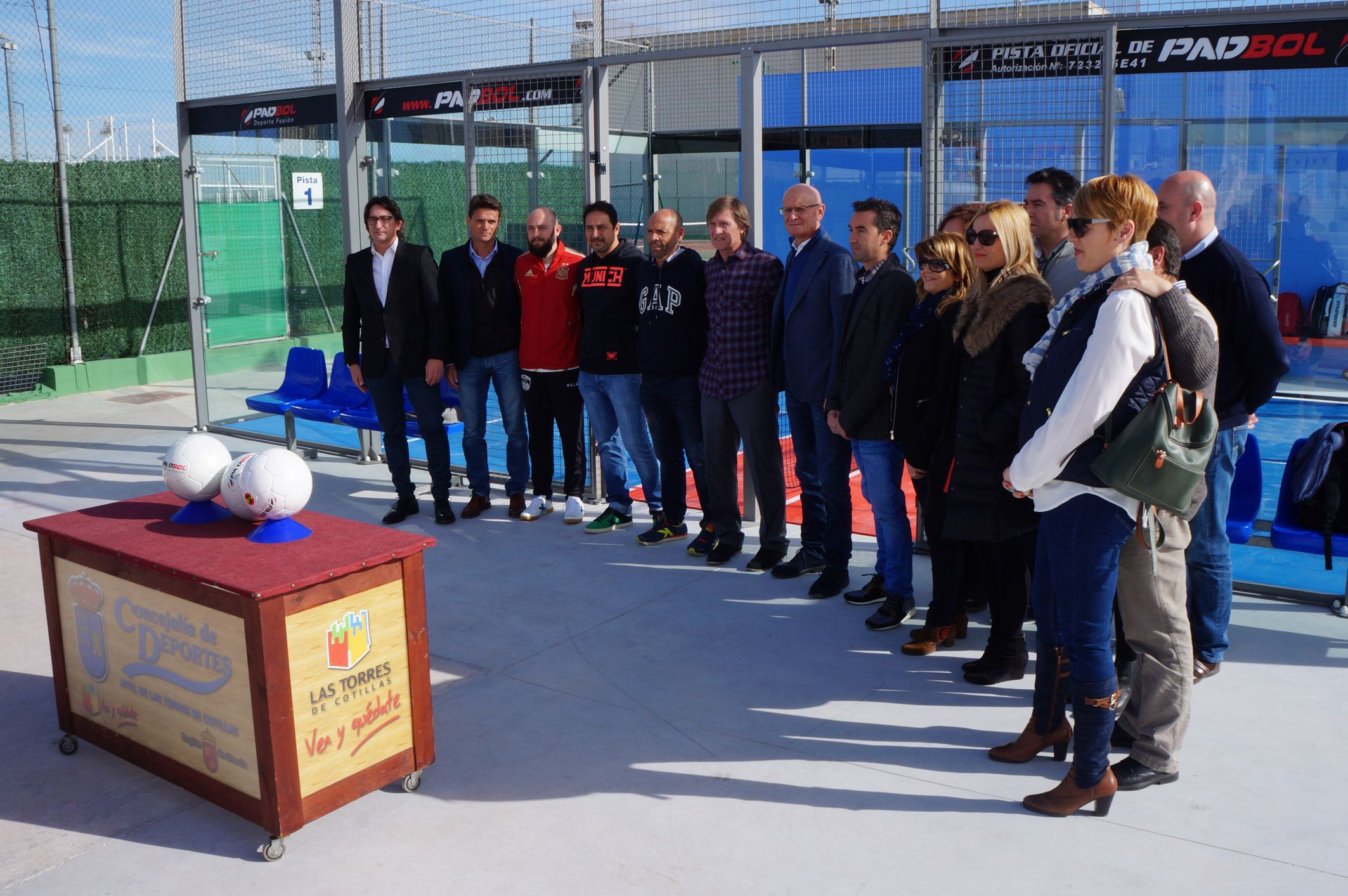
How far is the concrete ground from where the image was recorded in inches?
122

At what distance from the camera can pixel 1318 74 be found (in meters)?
9.37

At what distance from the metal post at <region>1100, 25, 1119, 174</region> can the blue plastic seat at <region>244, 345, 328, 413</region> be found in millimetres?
5497

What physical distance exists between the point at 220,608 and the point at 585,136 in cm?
439

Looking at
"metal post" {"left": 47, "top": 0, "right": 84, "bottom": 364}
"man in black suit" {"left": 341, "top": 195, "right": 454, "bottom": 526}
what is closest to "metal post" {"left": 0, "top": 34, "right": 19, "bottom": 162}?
"metal post" {"left": 47, "top": 0, "right": 84, "bottom": 364}

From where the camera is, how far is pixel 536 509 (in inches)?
267

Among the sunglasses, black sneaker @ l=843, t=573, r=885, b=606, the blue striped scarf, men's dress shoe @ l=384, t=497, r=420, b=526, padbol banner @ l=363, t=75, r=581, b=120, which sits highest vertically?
padbol banner @ l=363, t=75, r=581, b=120

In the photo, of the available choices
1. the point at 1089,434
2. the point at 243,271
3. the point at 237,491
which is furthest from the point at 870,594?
the point at 243,271

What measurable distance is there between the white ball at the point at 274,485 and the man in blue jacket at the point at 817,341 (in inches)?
97.7

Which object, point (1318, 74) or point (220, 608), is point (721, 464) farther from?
point (1318, 74)

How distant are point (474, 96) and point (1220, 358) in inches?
198

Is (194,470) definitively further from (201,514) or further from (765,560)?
(765,560)

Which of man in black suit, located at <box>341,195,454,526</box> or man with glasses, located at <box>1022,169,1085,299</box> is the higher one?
man with glasses, located at <box>1022,169,1085,299</box>

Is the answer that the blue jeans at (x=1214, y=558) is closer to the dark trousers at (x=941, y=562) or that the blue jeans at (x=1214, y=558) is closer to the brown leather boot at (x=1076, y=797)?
the dark trousers at (x=941, y=562)

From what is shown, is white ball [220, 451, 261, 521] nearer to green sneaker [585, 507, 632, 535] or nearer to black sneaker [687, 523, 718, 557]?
black sneaker [687, 523, 718, 557]
